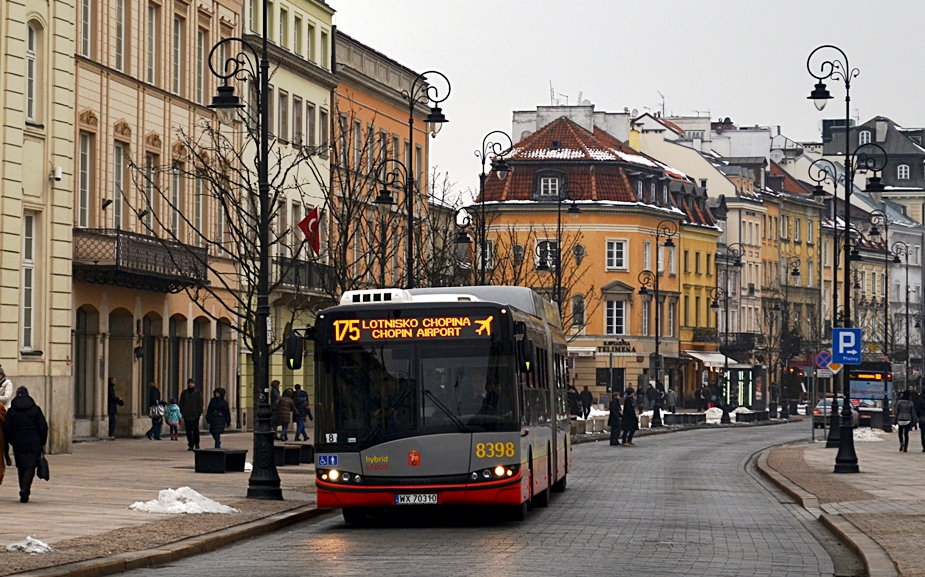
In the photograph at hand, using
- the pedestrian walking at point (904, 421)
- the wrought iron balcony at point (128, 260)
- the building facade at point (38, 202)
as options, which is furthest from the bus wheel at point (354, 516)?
the pedestrian walking at point (904, 421)

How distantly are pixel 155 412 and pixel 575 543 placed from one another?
29.6 m

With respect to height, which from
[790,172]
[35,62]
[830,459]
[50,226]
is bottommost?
[830,459]

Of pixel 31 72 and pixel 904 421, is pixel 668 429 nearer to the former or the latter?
pixel 904 421

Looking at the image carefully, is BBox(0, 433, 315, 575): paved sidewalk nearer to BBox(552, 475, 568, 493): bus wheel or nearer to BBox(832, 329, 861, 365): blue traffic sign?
BBox(552, 475, 568, 493): bus wheel

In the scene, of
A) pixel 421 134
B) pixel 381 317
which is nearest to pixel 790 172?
pixel 421 134

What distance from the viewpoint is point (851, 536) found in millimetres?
21641

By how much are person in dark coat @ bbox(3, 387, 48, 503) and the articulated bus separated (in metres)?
3.98

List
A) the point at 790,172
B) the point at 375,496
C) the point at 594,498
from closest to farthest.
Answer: the point at 375,496, the point at 594,498, the point at 790,172

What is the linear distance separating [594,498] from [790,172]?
123 m

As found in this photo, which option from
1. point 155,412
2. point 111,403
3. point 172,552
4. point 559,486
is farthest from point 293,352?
point 155,412

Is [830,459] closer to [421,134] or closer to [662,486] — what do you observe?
[662,486]

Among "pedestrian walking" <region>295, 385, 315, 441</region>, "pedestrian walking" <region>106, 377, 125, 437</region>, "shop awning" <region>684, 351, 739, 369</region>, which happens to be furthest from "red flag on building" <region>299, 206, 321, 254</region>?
"shop awning" <region>684, 351, 739, 369</region>

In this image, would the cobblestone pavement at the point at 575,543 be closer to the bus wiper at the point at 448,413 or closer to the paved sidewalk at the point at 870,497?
the paved sidewalk at the point at 870,497

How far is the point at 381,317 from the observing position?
2322 centimetres
